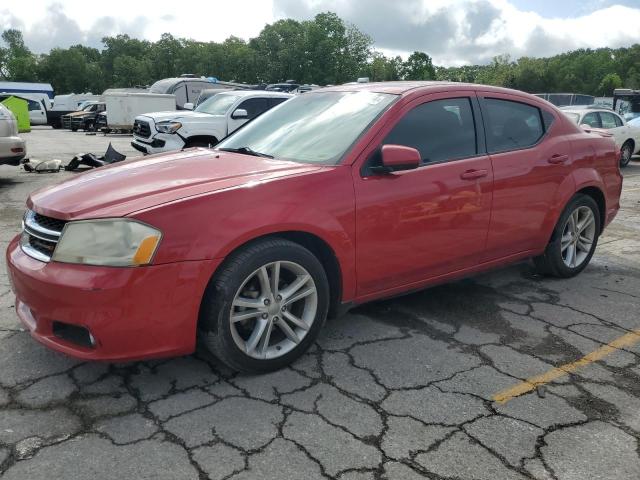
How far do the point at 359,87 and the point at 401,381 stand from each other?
2.16 m

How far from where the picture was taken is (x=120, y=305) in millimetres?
2592

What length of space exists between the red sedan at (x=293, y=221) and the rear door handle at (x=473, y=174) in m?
0.02

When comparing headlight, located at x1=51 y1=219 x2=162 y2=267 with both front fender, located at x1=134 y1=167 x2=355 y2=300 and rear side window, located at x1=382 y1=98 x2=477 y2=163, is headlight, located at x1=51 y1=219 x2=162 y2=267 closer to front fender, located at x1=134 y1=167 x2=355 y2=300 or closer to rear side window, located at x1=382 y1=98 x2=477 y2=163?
front fender, located at x1=134 y1=167 x2=355 y2=300

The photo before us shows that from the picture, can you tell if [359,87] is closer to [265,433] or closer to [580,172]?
[580,172]

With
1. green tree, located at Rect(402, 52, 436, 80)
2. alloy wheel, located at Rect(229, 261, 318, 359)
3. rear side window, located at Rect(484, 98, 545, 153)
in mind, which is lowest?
alloy wheel, located at Rect(229, 261, 318, 359)

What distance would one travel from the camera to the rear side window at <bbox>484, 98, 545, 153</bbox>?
4.08 m

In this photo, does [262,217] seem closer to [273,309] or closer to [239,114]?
[273,309]

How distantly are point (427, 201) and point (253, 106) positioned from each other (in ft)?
29.9

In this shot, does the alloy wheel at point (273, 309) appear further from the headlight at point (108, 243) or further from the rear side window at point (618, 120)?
the rear side window at point (618, 120)

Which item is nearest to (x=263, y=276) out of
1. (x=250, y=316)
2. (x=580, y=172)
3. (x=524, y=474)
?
(x=250, y=316)

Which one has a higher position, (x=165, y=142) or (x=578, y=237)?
Answer: (x=165, y=142)

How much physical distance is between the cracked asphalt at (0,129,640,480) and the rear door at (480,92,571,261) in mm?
630

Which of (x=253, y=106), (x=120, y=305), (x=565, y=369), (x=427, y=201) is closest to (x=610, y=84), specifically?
(x=253, y=106)

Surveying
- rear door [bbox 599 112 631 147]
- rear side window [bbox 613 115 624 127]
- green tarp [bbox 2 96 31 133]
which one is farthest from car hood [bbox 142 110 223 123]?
green tarp [bbox 2 96 31 133]
